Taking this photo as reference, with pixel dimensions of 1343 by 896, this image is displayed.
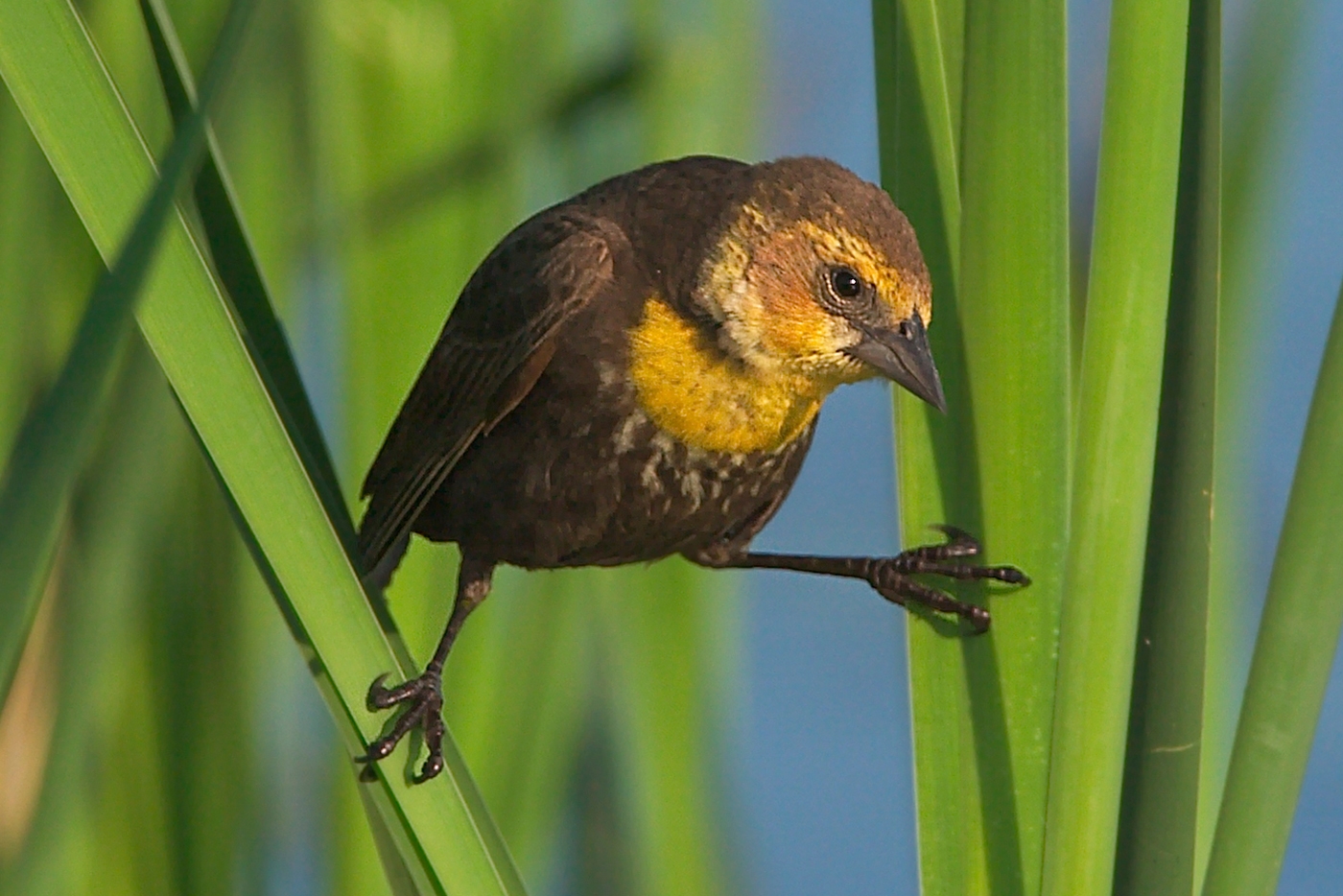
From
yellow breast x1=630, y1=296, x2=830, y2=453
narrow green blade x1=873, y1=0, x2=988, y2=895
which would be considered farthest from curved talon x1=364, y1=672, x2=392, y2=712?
yellow breast x1=630, y1=296, x2=830, y2=453

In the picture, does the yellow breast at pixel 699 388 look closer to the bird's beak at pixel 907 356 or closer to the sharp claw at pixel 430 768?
the bird's beak at pixel 907 356

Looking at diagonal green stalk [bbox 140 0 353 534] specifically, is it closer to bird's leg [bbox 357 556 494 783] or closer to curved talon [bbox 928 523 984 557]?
bird's leg [bbox 357 556 494 783]

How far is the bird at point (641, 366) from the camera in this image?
5.51 ft

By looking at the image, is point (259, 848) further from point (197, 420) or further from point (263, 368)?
point (197, 420)

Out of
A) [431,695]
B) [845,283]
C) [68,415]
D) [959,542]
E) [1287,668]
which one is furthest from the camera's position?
[845,283]

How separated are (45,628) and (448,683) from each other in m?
0.43

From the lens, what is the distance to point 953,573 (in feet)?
3.85

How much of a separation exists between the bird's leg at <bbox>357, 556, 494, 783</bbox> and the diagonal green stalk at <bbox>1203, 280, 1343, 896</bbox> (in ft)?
1.57

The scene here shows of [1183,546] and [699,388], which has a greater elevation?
[699,388]

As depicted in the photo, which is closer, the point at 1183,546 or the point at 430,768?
the point at 1183,546

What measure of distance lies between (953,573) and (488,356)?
27.9 inches

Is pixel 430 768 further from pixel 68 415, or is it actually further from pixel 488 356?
pixel 488 356

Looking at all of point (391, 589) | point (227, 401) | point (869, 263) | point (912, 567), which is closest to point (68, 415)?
point (227, 401)

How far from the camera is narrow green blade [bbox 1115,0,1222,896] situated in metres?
0.97
